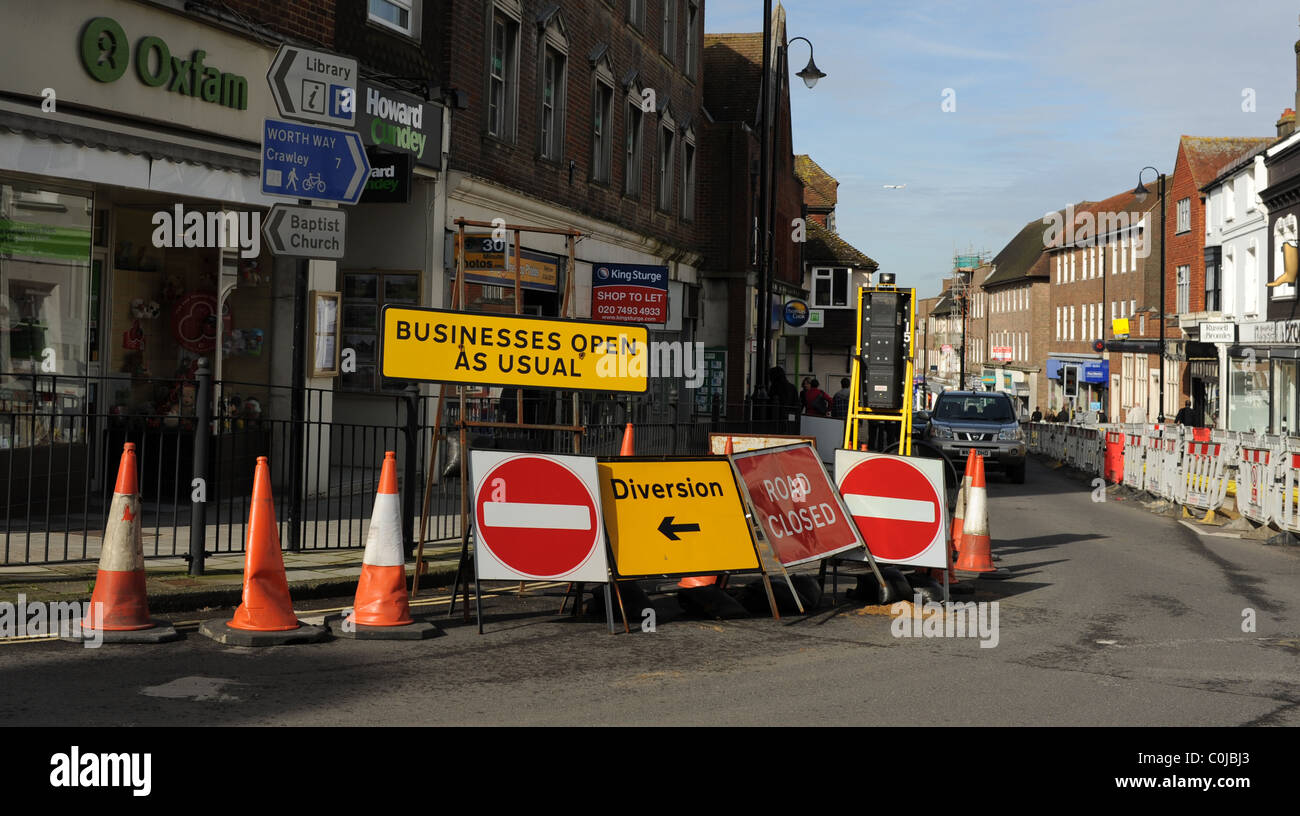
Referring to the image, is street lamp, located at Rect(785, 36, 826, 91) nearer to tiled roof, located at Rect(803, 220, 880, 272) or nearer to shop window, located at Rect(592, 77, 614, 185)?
shop window, located at Rect(592, 77, 614, 185)

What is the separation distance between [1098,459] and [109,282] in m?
23.8

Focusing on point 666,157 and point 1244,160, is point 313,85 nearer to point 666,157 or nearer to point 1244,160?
point 666,157

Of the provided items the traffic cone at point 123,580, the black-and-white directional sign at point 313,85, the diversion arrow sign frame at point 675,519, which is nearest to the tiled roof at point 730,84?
the black-and-white directional sign at point 313,85

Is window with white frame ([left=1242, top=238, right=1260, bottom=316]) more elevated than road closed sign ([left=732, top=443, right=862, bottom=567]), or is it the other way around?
window with white frame ([left=1242, top=238, right=1260, bottom=316])

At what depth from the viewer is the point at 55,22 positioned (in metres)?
10.8

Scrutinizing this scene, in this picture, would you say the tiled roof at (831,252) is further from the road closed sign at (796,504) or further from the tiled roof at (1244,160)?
the road closed sign at (796,504)

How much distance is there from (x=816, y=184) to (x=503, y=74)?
57.3 metres

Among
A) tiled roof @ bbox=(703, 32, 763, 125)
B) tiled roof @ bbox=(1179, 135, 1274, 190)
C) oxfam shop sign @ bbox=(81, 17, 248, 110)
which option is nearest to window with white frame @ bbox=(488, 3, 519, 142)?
oxfam shop sign @ bbox=(81, 17, 248, 110)

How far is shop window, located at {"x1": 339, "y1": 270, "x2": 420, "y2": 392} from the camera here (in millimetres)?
17078

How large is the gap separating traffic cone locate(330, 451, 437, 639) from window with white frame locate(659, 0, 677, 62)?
2292cm

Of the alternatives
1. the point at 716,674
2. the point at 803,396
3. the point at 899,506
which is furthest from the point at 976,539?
the point at 803,396

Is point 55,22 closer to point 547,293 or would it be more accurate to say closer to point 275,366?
point 275,366

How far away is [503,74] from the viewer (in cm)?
1955

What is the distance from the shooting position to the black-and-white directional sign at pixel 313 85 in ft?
30.9
